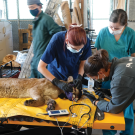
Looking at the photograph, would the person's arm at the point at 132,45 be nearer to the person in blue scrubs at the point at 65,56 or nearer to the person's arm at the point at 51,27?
the person in blue scrubs at the point at 65,56

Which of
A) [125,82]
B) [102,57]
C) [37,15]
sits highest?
[37,15]

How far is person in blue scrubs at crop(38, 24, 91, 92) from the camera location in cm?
186

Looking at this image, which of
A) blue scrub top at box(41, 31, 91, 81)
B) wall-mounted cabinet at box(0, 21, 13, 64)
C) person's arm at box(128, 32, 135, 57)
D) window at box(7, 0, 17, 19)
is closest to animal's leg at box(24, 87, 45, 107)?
blue scrub top at box(41, 31, 91, 81)

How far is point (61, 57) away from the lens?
2.18 meters

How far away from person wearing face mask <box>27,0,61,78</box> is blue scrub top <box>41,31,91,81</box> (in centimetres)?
44

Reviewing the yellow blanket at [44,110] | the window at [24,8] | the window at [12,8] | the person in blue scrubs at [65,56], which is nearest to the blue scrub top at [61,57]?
the person in blue scrubs at [65,56]

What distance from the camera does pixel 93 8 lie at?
6.59 m

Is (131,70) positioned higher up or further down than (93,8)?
further down

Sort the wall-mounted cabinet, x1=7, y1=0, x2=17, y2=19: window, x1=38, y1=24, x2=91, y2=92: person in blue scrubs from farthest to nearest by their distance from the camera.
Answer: x1=7, y1=0, x2=17, y2=19: window < the wall-mounted cabinet < x1=38, y1=24, x2=91, y2=92: person in blue scrubs

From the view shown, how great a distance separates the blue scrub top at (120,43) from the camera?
2.47m

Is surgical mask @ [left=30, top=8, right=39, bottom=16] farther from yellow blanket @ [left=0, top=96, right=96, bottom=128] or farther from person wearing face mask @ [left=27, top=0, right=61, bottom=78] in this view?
yellow blanket @ [left=0, top=96, right=96, bottom=128]

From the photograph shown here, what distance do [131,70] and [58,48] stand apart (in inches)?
37.6

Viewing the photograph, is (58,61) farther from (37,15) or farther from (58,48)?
(37,15)

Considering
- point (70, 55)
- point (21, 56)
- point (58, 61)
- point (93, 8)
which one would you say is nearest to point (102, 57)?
point (70, 55)
